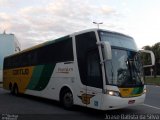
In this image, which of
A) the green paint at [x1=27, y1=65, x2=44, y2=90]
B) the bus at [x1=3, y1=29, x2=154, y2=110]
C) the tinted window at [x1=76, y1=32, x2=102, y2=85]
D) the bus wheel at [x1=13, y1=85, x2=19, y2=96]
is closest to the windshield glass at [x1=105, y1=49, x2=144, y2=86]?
the bus at [x1=3, y1=29, x2=154, y2=110]

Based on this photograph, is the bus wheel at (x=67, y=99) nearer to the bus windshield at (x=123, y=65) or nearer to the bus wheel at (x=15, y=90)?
the bus windshield at (x=123, y=65)

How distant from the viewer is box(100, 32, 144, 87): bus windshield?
11836mm

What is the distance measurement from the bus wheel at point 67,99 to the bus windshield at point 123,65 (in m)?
2.78

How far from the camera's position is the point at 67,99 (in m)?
14.2

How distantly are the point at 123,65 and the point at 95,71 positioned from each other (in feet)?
3.42

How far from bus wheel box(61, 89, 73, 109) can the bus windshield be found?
2.78 m

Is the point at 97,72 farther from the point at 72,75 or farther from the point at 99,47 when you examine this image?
the point at 72,75

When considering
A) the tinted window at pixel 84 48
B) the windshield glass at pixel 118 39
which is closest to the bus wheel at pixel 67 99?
the tinted window at pixel 84 48

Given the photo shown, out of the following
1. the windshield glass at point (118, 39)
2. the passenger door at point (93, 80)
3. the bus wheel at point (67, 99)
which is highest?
the windshield glass at point (118, 39)

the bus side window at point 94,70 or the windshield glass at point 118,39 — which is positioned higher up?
the windshield glass at point 118,39

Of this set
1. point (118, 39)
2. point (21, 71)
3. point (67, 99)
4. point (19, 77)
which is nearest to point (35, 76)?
point (21, 71)

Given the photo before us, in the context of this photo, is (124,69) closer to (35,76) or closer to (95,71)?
(95,71)

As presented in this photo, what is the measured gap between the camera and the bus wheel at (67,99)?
13.9 meters

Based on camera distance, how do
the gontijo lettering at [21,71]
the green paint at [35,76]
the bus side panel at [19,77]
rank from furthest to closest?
1. the gontijo lettering at [21,71]
2. the bus side panel at [19,77]
3. the green paint at [35,76]
